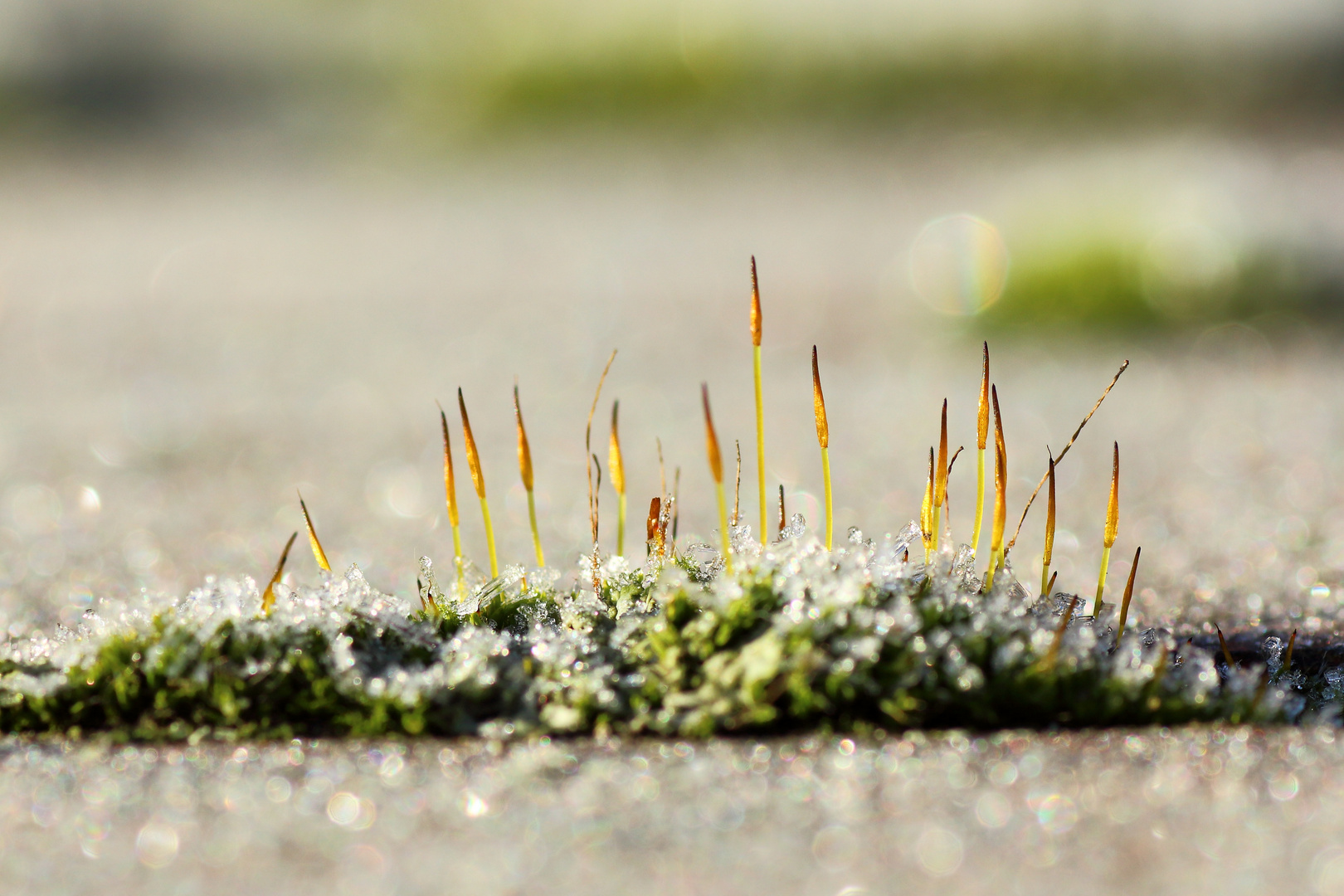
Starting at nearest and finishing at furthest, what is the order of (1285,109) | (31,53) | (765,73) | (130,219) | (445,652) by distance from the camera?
(445,652) → (130,219) → (1285,109) → (765,73) → (31,53)

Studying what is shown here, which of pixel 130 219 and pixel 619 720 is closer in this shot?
pixel 619 720

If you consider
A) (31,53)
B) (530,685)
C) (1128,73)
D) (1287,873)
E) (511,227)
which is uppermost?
(31,53)

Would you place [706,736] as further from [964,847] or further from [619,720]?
[964,847]

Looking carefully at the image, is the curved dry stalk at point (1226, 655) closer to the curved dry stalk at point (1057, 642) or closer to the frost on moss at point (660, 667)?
the frost on moss at point (660, 667)

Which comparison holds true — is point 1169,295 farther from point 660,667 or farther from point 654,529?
point 660,667

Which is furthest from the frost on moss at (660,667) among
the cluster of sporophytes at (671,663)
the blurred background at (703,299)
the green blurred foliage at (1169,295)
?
the green blurred foliage at (1169,295)

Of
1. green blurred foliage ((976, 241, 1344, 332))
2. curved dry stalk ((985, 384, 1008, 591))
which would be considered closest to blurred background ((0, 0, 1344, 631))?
green blurred foliage ((976, 241, 1344, 332))

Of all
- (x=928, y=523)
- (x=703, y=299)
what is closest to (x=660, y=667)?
(x=928, y=523)

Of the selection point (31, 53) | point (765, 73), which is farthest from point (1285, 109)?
point (31, 53)
